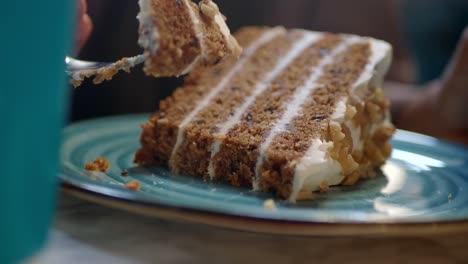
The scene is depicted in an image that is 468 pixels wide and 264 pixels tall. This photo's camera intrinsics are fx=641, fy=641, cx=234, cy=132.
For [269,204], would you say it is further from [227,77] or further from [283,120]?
[227,77]

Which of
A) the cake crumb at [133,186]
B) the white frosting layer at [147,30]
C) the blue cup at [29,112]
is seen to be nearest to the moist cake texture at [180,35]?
the white frosting layer at [147,30]

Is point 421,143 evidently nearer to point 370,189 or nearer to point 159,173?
point 370,189

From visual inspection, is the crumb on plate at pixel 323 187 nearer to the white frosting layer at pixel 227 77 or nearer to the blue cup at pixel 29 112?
the white frosting layer at pixel 227 77

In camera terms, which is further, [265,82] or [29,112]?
[265,82]

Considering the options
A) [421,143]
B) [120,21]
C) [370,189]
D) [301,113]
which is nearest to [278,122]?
[301,113]

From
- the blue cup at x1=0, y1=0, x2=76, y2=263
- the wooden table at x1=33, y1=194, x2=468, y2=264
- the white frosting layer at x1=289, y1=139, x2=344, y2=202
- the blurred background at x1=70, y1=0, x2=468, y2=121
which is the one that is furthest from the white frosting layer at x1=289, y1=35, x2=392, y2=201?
the blurred background at x1=70, y1=0, x2=468, y2=121

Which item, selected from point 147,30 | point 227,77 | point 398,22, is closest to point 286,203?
point 147,30
